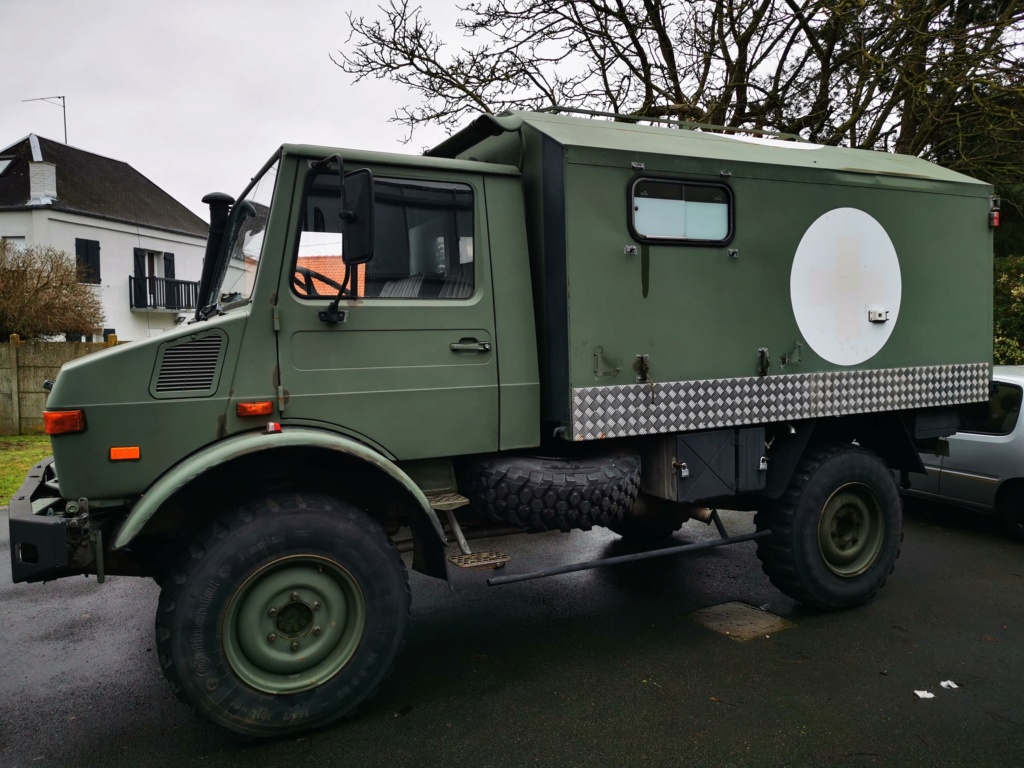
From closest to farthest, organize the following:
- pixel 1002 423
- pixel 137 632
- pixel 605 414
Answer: pixel 605 414 < pixel 137 632 < pixel 1002 423

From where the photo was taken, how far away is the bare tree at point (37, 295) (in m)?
14.9

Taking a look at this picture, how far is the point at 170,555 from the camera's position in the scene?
3959 mm

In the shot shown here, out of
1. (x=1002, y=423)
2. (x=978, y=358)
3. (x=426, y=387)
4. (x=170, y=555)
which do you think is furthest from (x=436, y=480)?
(x=1002, y=423)

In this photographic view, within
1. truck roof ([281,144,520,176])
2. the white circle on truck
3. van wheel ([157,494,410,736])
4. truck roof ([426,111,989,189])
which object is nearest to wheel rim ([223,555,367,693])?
van wheel ([157,494,410,736])

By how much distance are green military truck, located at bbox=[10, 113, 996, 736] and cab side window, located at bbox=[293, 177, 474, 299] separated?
0.01 meters

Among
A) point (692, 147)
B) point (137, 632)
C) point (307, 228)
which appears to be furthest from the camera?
point (137, 632)

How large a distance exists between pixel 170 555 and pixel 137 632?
138cm

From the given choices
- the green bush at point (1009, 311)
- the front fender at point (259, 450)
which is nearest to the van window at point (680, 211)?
the front fender at point (259, 450)

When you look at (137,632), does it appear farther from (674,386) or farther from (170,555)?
(674,386)

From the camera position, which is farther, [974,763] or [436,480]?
[436,480]

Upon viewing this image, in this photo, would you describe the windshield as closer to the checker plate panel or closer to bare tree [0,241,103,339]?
the checker plate panel

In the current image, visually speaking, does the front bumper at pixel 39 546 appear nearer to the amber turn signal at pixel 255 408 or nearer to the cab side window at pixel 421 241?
the amber turn signal at pixel 255 408

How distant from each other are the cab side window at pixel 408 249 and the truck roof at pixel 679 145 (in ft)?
1.96

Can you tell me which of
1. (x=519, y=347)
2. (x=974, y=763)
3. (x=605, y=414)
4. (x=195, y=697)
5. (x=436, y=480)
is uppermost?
(x=519, y=347)
